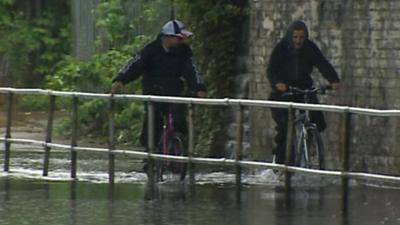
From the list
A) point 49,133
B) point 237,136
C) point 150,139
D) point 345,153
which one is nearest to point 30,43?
point 49,133

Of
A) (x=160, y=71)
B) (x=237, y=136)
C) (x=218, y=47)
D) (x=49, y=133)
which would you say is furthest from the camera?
(x=218, y=47)

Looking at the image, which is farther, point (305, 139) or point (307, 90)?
point (307, 90)

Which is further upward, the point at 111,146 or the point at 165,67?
the point at 165,67

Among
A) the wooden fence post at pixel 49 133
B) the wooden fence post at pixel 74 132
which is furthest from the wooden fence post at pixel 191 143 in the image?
the wooden fence post at pixel 49 133

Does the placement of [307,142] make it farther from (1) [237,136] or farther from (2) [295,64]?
(2) [295,64]

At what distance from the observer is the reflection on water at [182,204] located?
12266 mm

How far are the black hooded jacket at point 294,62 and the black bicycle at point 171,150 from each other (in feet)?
4.23

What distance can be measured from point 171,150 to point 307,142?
143 cm

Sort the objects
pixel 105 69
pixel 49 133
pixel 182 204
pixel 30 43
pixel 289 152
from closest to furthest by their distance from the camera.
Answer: pixel 182 204 → pixel 289 152 → pixel 49 133 → pixel 105 69 → pixel 30 43

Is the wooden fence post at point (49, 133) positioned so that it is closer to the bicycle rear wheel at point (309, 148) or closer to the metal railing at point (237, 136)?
the metal railing at point (237, 136)

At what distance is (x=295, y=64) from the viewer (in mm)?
16016

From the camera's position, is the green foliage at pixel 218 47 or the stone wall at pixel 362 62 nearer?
the stone wall at pixel 362 62

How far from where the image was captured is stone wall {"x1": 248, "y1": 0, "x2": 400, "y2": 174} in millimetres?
15859

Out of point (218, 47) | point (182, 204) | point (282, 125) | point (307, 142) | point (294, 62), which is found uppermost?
point (218, 47)
